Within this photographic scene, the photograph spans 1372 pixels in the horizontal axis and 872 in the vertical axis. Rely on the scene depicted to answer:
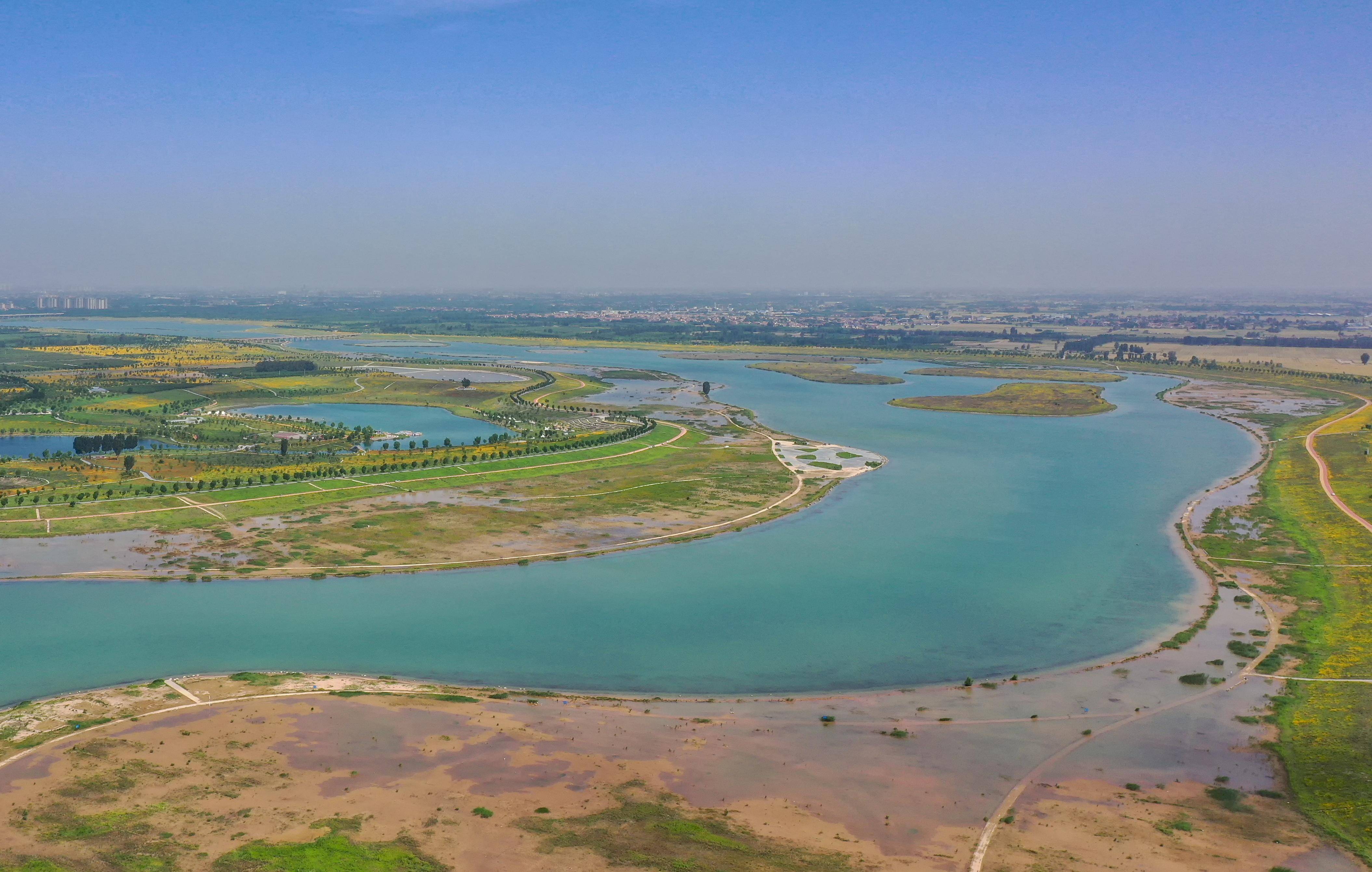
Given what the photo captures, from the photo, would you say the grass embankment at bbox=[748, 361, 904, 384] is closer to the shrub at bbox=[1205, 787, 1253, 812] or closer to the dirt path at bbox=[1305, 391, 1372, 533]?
the dirt path at bbox=[1305, 391, 1372, 533]

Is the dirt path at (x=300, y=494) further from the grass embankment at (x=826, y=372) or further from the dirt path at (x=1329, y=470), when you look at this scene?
the grass embankment at (x=826, y=372)

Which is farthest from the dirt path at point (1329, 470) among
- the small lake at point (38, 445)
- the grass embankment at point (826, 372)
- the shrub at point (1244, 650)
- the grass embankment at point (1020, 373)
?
the small lake at point (38, 445)

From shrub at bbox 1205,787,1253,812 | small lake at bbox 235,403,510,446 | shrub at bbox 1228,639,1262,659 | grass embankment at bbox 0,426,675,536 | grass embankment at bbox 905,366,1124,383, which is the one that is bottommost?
shrub at bbox 1205,787,1253,812

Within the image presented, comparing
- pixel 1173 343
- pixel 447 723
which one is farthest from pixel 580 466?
pixel 1173 343

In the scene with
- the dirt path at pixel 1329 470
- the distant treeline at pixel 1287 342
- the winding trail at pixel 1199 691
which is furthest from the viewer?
the distant treeline at pixel 1287 342

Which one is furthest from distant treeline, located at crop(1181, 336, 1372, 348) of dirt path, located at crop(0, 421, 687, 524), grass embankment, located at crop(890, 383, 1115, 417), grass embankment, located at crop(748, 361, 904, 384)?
dirt path, located at crop(0, 421, 687, 524)

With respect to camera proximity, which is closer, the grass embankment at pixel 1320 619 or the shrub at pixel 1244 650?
the grass embankment at pixel 1320 619
